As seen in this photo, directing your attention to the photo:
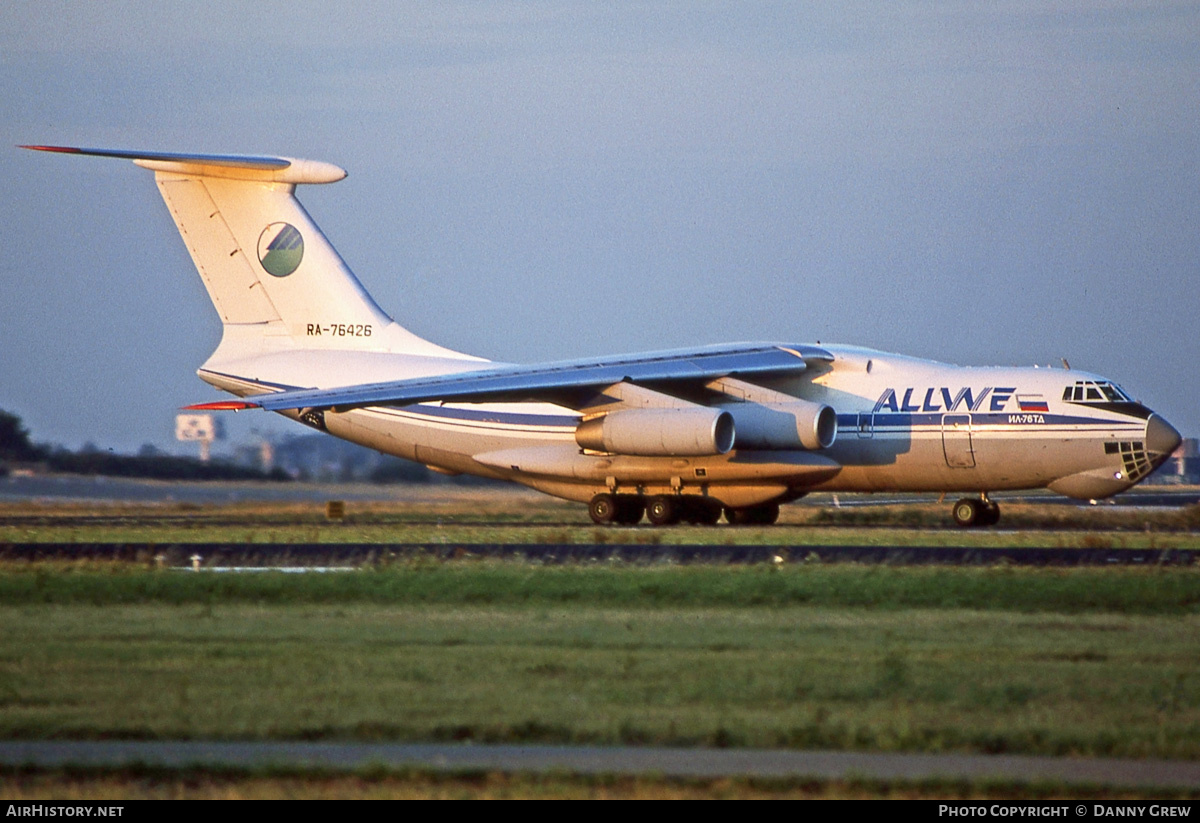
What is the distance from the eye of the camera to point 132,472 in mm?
31281

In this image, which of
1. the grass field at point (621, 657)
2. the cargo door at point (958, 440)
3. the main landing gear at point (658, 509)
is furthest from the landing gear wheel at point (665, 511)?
the grass field at point (621, 657)

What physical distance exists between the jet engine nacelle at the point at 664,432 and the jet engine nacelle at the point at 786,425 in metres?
0.53

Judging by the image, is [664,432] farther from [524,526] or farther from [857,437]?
[857,437]

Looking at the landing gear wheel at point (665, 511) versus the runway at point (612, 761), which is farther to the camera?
the landing gear wheel at point (665, 511)

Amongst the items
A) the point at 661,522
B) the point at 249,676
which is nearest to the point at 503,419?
the point at 661,522

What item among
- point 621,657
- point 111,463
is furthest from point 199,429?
point 621,657

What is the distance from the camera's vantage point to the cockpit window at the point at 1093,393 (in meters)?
23.9

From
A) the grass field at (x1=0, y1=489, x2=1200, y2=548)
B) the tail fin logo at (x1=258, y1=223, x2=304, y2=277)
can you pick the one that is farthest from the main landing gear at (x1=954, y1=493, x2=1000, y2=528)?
the tail fin logo at (x1=258, y1=223, x2=304, y2=277)

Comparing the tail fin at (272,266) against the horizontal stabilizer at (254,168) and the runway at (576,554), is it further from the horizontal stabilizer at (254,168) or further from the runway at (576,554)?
the runway at (576,554)

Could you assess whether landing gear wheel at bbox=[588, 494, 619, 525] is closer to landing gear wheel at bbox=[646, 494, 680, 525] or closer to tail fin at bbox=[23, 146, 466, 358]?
landing gear wheel at bbox=[646, 494, 680, 525]

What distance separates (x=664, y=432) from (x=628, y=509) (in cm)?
233

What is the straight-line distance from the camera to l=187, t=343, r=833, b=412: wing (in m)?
24.2

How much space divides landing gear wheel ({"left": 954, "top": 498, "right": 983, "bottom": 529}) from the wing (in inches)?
128

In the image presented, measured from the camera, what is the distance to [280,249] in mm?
28406
